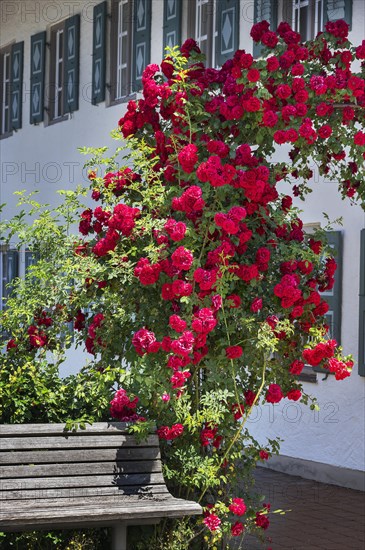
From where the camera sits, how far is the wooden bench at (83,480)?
5445mm

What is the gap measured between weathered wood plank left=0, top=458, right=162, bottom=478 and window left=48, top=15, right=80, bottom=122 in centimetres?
1066

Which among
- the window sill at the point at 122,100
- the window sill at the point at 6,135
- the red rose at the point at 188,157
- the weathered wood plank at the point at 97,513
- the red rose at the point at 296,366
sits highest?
the window sill at the point at 6,135

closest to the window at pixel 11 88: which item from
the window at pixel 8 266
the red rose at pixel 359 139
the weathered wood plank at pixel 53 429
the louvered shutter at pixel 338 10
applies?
the window at pixel 8 266

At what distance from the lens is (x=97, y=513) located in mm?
5387

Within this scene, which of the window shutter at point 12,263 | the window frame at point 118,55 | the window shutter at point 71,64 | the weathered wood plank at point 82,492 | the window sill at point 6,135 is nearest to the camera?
the weathered wood plank at point 82,492

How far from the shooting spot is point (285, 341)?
20.7ft

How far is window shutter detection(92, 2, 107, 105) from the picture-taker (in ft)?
50.1

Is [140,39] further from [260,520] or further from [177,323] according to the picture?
[177,323]

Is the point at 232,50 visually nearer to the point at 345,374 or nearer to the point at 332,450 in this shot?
the point at 332,450

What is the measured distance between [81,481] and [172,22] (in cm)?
867

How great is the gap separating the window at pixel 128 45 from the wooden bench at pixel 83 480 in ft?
27.8

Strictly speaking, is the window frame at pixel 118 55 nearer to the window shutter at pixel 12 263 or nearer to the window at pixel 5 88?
the window shutter at pixel 12 263

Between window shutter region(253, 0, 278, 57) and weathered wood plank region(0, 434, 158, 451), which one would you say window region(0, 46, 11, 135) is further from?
weathered wood plank region(0, 434, 158, 451)

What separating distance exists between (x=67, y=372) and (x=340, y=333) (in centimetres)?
584
